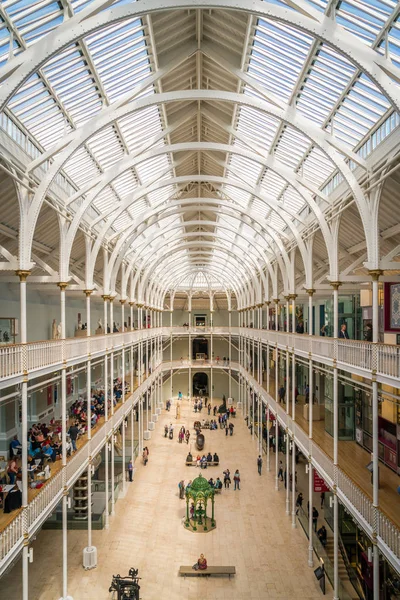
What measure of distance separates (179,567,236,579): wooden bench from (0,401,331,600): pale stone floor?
0.18 meters

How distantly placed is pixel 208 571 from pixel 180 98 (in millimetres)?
15018

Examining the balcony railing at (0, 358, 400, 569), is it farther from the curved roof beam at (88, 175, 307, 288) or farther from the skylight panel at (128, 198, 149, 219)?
the skylight panel at (128, 198, 149, 219)

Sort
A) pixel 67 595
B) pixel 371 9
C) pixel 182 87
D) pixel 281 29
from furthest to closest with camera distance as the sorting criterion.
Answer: pixel 182 87
pixel 67 595
pixel 281 29
pixel 371 9

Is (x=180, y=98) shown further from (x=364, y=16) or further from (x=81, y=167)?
(x=81, y=167)

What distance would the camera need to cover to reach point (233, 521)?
1991 centimetres

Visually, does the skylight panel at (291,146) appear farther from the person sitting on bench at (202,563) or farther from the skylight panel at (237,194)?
the person sitting on bench at (202,563)

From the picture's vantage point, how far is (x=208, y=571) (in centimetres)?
1521

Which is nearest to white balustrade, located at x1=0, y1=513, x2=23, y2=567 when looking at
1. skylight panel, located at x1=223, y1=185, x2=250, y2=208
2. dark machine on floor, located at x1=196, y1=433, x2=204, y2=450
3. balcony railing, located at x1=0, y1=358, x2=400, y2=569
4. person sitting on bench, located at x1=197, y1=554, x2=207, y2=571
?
balcony railing, located at x1=0, y1=358, x2=400, y2=569

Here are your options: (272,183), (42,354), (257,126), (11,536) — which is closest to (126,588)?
(11,536)

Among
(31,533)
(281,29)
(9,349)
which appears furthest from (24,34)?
(31,533)

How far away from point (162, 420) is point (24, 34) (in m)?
35.4

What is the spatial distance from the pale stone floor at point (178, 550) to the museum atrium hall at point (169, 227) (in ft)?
0.29

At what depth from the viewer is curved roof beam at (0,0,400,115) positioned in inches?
328

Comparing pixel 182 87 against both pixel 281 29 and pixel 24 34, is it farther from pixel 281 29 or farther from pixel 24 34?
pixel 24 34
